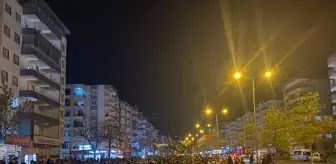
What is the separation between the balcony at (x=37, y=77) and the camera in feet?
225

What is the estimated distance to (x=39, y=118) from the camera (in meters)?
71.6

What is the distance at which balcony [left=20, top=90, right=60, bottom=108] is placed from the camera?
2697 inches

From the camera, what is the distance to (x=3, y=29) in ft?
198

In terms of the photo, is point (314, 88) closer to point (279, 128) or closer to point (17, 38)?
point (279, 128)

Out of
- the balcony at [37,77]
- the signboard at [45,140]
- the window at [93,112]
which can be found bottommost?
the signboard at [45,140]

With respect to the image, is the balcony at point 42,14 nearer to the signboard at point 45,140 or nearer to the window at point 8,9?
the window at point 8,9

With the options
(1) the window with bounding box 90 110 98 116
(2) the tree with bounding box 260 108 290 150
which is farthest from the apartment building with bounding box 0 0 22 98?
(1) the window with bounding box 90 110 98 116

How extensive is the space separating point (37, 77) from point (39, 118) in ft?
22.2

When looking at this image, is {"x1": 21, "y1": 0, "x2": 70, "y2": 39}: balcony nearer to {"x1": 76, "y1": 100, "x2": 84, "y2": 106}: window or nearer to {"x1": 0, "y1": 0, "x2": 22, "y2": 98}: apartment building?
{"x1": 0, "y1": 0, "x2": 22, "y2": 98}: apartment building

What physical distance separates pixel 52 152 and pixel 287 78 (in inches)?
3385

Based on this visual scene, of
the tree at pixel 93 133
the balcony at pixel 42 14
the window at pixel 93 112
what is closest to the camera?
the balcony at pixel 42 14

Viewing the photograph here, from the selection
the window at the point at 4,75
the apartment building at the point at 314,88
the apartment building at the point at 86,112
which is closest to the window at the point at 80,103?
the apartment building at the point at 86,112

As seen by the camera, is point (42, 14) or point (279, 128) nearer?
point (279, 128)

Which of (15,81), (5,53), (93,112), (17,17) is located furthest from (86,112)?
(5,53)
